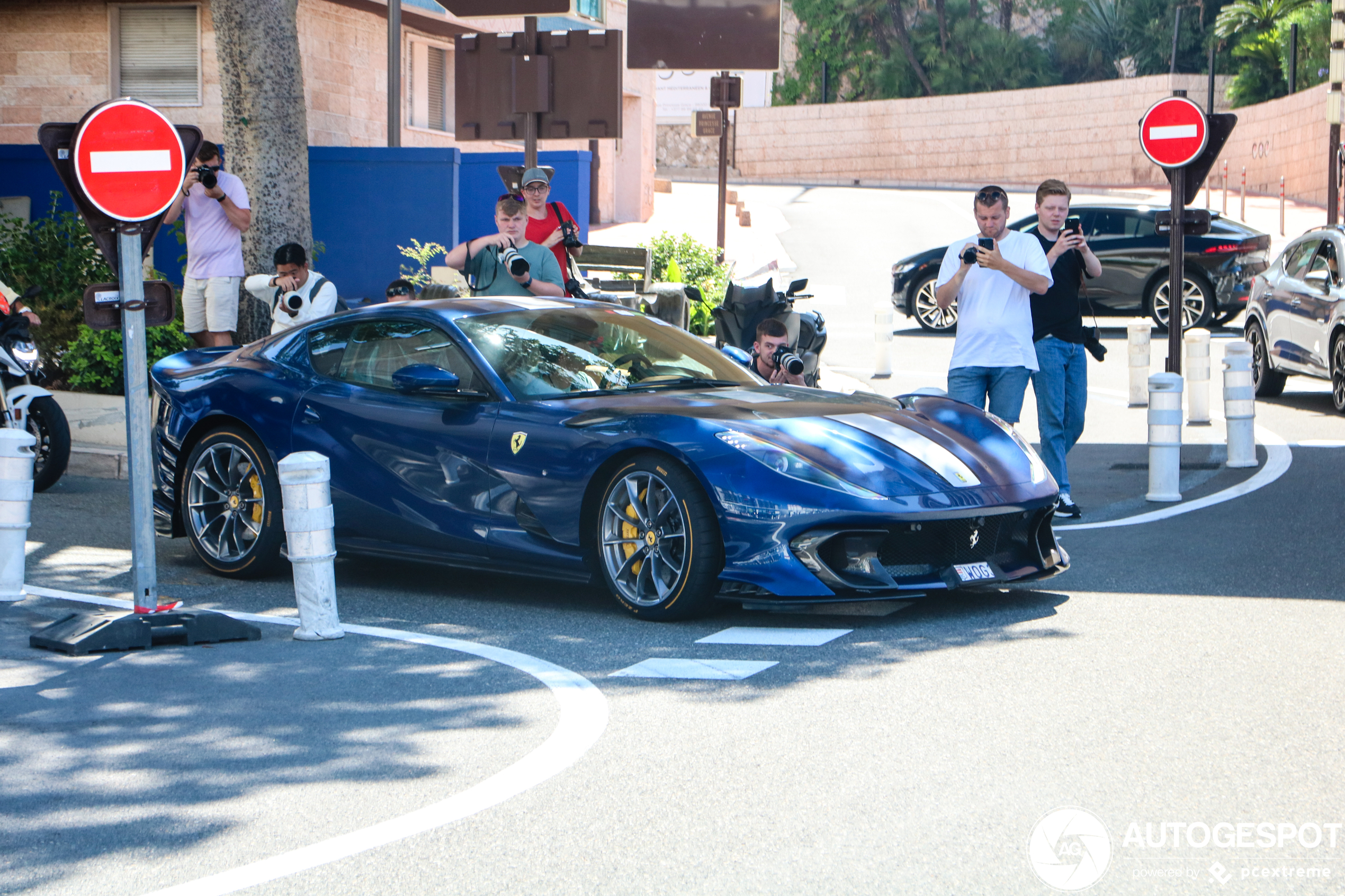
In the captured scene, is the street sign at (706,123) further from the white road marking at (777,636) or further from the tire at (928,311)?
the white road marking at (777,636)

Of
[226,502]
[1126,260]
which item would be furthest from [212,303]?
[1126,260]

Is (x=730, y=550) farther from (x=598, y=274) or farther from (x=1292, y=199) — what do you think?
(x=1292, y=199)

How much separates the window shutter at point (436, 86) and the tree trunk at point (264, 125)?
10962 millimetres

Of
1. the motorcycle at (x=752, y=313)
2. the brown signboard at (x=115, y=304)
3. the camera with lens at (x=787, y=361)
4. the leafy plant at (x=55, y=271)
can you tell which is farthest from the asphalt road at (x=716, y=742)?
the leafy plant at (x=55, y=271)

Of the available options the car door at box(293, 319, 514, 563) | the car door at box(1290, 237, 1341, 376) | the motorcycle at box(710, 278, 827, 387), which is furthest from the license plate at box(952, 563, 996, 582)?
the car door at box(1290, 237, 1341, 376)

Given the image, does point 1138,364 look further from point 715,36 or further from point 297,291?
point 297,291

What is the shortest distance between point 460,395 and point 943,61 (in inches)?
2697

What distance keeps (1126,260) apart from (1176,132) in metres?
9.66

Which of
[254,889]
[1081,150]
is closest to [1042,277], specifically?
[254,889]

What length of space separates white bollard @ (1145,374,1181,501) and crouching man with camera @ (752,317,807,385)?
2306 mm

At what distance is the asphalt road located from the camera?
4.04m

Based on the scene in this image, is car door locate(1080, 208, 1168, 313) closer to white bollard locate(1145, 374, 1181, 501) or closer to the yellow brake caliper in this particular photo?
Result: white bollard locate(1145, 374, 1181, 501)

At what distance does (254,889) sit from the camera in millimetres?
3895

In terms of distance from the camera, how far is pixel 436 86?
2411cm
